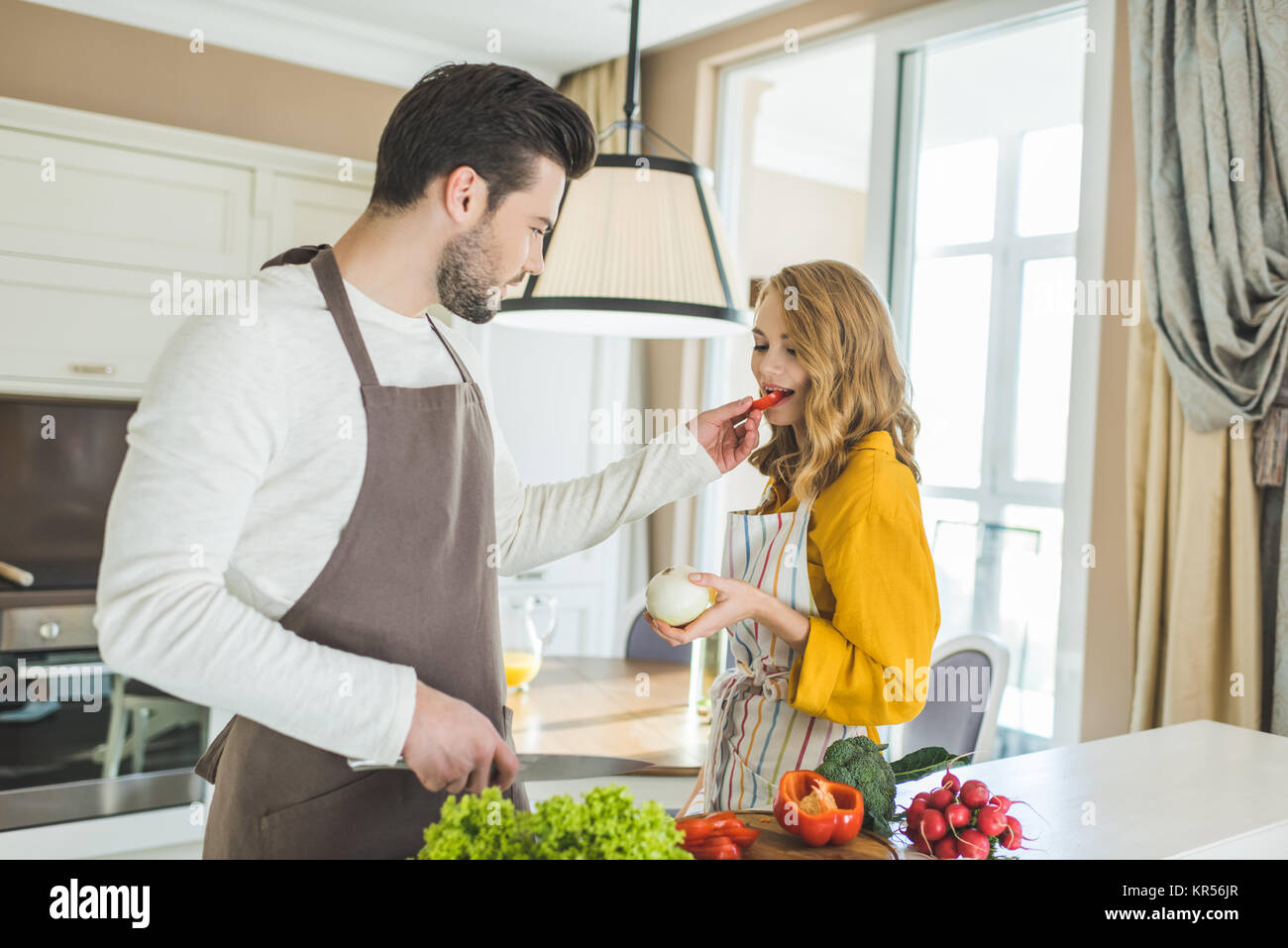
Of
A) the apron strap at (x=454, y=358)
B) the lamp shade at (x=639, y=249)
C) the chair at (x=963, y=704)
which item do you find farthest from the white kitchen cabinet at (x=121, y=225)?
the apron strap at (x=454, y=358)

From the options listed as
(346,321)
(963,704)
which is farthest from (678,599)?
(963,704)

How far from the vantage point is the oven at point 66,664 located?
2908 millimetres

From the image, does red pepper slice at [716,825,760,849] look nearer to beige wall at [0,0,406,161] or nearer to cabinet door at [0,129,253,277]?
cabinet door at [0,129,253,277]

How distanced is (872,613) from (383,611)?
2.28 ft

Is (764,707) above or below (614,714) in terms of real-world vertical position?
above

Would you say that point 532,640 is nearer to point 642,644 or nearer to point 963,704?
point 642,644

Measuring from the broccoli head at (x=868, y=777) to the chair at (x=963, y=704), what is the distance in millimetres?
910

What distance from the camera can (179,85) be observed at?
→ 11.4ft

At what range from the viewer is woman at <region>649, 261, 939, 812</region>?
1.45 m

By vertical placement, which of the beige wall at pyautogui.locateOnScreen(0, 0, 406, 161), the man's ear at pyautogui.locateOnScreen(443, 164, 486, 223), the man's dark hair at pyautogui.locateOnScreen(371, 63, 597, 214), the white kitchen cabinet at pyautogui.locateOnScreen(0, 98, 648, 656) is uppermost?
the beige wall at pyautogui.locateOnScreen(0, 0, 406, 161)

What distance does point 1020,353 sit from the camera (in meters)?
2.92

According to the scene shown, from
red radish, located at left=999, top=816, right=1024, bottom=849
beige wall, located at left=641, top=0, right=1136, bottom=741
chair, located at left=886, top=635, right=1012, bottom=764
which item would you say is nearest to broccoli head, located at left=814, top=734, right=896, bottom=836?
red radish, located at left=999, top=816, right=1024, bottom=849

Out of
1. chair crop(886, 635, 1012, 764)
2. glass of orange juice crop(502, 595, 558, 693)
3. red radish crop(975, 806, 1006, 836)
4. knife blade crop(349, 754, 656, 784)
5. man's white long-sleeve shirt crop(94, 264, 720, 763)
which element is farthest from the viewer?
glass of orange juice crop(502, 595, 558, 693)

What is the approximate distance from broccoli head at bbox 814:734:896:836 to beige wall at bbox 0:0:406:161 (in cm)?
325
